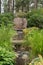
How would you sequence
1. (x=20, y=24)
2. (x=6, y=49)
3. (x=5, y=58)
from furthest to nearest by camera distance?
(x=20, y=24) → (x=6, y=49) → (x=5, y=58)

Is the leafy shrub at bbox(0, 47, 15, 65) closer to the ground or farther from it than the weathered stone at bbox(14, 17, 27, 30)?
farther from it

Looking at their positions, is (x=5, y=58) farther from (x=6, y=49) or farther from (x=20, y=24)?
(x=20, y=24)

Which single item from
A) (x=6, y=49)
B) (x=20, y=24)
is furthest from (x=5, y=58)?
(x=20, y=24)

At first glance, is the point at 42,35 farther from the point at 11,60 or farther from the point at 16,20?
the point at 16,20

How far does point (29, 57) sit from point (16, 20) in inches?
322

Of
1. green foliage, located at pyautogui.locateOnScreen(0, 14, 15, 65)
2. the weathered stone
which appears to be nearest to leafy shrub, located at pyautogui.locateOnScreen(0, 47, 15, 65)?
green foliage, located at pyautogui.locateOnScreen(0, 14, 15, 65)

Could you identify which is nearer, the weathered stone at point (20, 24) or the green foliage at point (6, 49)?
the green foliage at point (6, 49)

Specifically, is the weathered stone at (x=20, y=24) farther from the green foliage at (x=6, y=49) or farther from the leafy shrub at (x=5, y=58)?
the leafy shrub at (x=5, y=58)

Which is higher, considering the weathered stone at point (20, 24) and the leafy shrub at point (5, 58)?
the leafy shrub at point (5, 58)

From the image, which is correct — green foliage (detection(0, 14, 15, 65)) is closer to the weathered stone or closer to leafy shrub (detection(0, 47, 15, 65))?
leafy shrub (detection(0, 47, 15, 65))

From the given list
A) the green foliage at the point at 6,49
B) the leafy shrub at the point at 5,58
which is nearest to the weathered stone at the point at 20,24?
the green foliage at the point at 6,49

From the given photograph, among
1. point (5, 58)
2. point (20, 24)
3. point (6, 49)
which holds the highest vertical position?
point (5, 58)

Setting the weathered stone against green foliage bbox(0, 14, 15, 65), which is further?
the weathered stone

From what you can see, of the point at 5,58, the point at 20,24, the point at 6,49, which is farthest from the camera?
the point at 20,24
